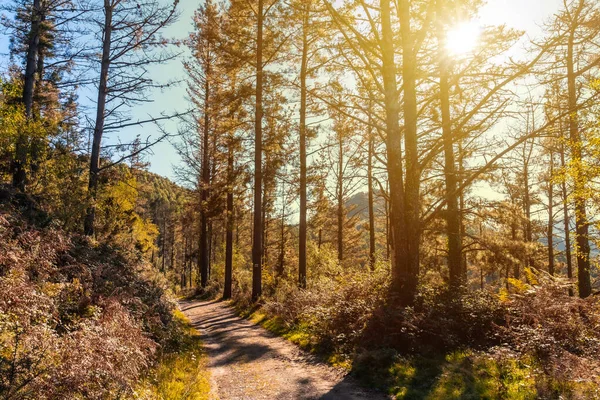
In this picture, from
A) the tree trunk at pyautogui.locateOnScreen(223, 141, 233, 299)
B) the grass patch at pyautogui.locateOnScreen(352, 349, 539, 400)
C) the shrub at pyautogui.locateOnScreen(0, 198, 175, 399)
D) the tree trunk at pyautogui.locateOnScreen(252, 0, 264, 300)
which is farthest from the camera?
the tree trunk at pyautogui.locateOnScreen(223, 141, 233, 299)

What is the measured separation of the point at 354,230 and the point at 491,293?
2581cm

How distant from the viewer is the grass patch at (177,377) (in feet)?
18.0

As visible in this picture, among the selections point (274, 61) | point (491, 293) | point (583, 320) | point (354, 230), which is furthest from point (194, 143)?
point (583, 320)

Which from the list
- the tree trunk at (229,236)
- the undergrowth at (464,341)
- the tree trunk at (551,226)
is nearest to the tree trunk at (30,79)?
the tree trunk at (229,236)

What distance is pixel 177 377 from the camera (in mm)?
6531

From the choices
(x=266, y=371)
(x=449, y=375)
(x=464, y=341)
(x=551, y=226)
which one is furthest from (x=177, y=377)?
(x=551, y=226)

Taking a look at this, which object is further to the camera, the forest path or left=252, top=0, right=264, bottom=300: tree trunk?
left=252, top=0, right=264, bottom=300: tree trunk

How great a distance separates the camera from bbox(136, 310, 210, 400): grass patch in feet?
18.0

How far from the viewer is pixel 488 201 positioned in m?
12.3

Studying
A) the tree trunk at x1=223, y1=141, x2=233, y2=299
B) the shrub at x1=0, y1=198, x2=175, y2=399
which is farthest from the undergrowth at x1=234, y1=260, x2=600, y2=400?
the tree trunk at x1=223, y1=141, x2=233, y2=299

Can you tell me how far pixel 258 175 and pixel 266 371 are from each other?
11.0 m

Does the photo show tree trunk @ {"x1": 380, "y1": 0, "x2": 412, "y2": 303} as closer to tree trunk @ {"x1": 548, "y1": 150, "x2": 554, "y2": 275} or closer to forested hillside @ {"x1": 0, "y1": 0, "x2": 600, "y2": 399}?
forested hillside @ {"x1": 0, "y1": 0, "x2": 600, "y2": 399}

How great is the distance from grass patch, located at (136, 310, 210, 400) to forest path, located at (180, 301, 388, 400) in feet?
0.83

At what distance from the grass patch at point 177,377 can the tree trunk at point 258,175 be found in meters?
8.14
